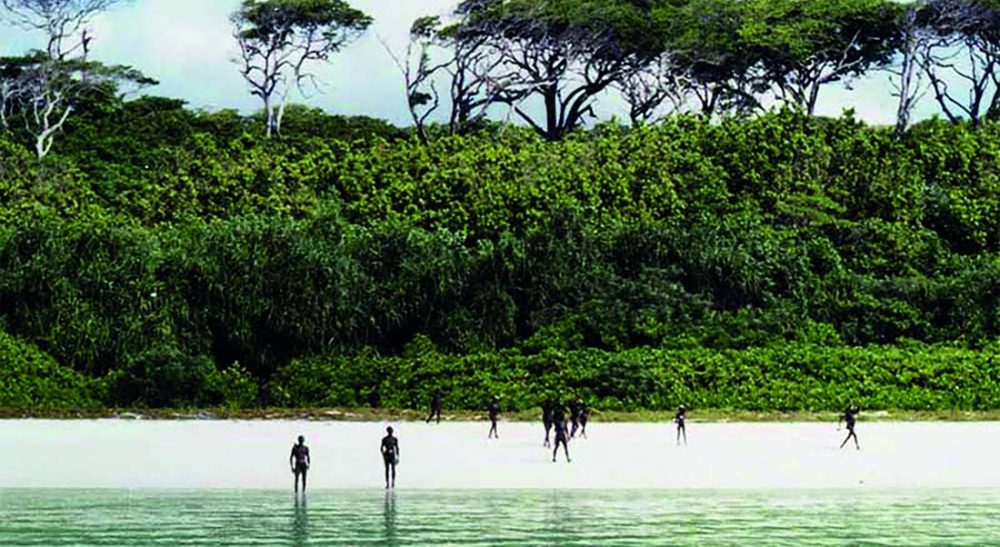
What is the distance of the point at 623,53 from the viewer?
68.8 meters

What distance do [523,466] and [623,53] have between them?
147ft

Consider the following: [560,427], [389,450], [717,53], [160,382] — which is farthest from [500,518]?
[717,53]

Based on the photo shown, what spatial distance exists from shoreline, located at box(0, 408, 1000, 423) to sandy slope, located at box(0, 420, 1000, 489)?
1434 millimetres

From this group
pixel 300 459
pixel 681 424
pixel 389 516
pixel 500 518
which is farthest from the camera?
pixel 681 424

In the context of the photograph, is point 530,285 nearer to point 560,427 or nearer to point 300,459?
point 560,427

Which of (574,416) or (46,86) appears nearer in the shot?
(574,416)

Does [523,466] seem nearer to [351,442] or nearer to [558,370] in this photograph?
[351,442]

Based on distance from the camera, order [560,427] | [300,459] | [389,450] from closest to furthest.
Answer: [300,459] → [389,450] → [560,427]

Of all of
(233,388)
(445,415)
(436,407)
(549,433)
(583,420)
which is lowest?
(549,433)

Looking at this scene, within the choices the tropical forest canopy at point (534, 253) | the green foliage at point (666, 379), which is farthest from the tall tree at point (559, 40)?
the green foliage at point (666, 379)

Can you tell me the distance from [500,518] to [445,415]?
12373 mm

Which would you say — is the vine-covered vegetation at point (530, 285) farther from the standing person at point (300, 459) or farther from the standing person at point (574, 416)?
the standing person at point (300, 459)

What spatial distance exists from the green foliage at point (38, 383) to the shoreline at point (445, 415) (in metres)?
1.10

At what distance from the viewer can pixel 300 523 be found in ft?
66.5
